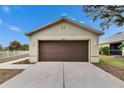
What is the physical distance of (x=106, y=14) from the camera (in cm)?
1803

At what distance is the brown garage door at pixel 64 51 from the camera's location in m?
16.3

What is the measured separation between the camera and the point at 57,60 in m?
16.3

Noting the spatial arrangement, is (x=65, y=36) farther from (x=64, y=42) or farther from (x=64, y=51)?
(x=64, y=51)

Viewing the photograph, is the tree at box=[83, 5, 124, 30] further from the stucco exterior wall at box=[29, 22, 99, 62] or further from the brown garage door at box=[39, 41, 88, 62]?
the brown garage door at box=[39, 41, 88, 62]

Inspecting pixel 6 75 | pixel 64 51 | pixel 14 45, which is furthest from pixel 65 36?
pixel 14 45

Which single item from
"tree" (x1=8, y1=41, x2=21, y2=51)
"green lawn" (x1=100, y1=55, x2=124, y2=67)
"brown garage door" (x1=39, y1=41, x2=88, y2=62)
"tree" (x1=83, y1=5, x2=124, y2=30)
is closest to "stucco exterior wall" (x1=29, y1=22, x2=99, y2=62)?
"brown garage door" (x1=39, y1=41, x2=88, y2=62)

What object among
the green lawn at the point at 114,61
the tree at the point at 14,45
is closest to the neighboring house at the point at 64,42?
the green lawn at the point at 114,61
